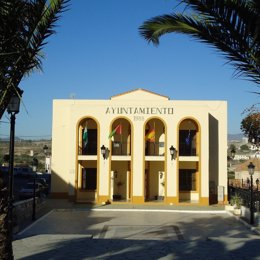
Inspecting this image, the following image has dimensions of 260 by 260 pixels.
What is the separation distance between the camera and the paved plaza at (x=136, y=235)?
10.1 meters

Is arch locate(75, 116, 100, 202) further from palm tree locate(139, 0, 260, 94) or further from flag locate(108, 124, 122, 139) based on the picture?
palm tree locate(139, 0, 260, 94)

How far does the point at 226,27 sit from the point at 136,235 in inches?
434

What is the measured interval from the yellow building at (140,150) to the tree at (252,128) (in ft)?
4.65

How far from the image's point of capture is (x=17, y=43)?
6.98 meters

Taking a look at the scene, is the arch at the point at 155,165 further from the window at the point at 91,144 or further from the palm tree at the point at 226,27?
the palm tree at the point at 226,27

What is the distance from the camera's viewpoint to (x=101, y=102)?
98.9 ft

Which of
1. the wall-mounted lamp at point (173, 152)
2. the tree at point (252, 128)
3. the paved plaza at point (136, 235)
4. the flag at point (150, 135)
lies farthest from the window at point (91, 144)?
the tree at point (252, 128)

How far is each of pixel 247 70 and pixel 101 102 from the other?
22.8 m

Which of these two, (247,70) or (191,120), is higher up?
(191,120)

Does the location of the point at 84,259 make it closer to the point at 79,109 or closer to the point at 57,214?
the point at 57,214

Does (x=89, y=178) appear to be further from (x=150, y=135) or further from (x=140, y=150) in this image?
(x=150, y=135)

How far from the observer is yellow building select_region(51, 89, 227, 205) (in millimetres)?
29453

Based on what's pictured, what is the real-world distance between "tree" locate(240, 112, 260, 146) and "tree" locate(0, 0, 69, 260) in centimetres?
2325

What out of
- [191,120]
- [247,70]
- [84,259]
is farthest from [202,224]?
[247,70]
